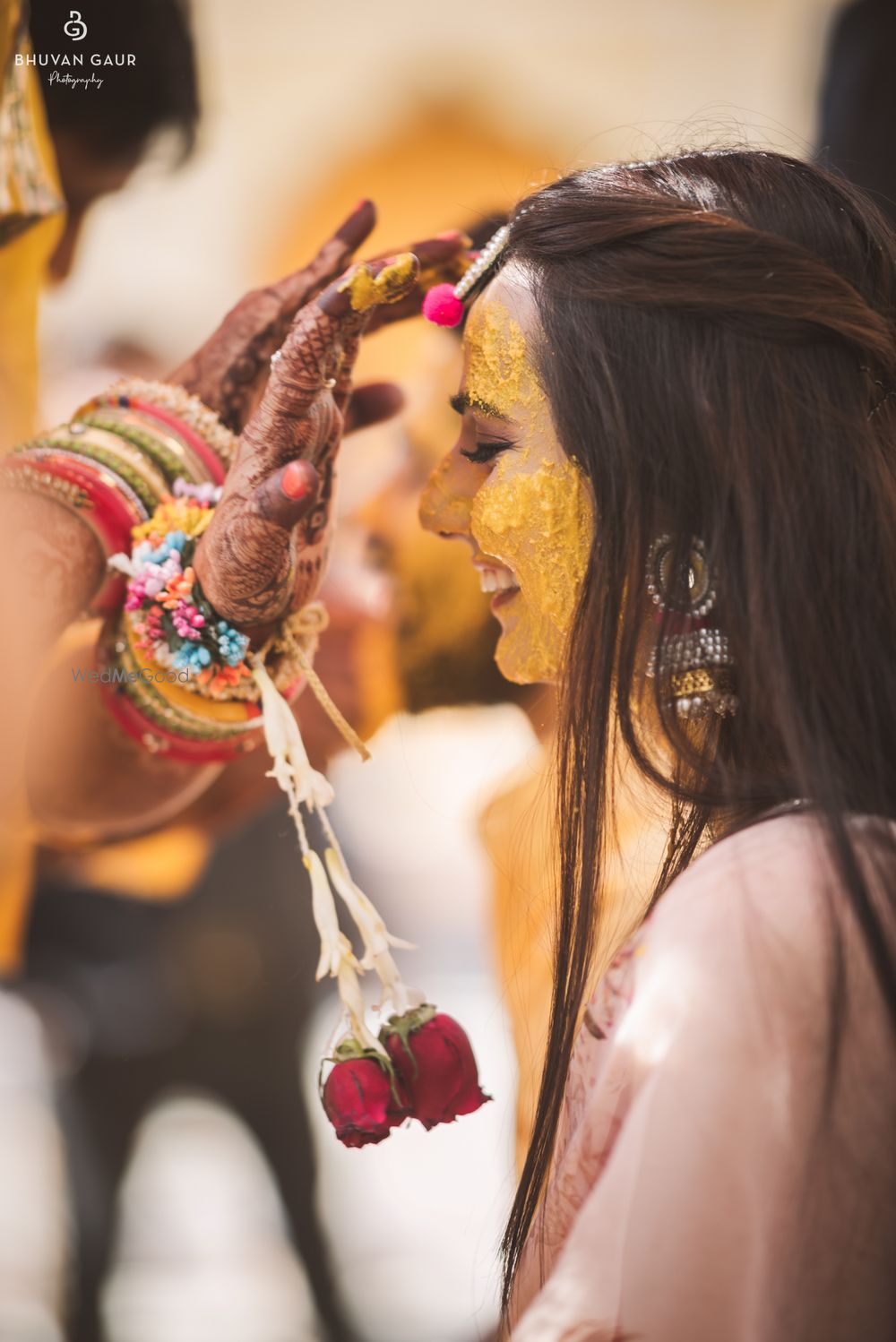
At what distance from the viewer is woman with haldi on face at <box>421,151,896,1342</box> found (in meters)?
0.57

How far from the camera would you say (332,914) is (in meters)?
0.92

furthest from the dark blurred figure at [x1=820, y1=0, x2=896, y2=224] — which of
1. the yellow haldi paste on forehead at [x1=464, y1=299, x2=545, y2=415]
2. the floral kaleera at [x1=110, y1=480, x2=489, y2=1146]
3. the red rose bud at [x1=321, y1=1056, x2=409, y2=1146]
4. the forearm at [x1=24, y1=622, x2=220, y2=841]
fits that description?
the red rose bud at [x1=321, y1=1056, x2=409, y2=1146]

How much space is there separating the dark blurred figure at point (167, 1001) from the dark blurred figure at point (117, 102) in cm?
77

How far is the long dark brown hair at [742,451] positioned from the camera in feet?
2.33

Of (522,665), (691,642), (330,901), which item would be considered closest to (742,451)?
(691,642)

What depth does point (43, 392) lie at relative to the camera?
1.27 metres

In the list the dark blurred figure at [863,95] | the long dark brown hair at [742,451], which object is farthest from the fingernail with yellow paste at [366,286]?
the dark blurred figure at [863,95]

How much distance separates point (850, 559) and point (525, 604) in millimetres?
278

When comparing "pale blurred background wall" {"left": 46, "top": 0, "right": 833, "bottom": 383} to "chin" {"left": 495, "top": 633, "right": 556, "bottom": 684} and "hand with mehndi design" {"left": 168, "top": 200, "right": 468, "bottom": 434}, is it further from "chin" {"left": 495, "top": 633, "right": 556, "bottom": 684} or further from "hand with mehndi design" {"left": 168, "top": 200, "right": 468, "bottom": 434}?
"chin" {"left": 495, "top": 633, "right": 556, "bottom": 684}

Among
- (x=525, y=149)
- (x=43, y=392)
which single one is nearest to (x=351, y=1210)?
(x=43, y=392)

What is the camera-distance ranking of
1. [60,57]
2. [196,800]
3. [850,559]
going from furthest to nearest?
[196,800] < [60,57] < [850,559]

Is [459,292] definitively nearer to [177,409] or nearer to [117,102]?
[177,409]

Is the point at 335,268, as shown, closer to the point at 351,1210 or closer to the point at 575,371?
the point at 575,371

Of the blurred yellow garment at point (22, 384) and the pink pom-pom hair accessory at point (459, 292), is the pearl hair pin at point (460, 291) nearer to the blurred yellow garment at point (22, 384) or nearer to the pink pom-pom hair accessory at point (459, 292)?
the pink pom-pom hair accessory at point (459, 292)
